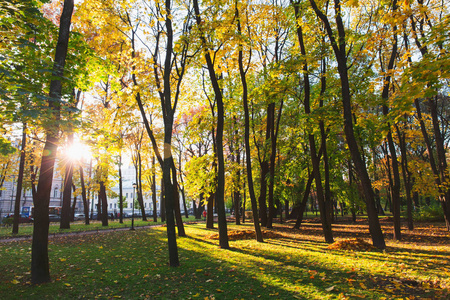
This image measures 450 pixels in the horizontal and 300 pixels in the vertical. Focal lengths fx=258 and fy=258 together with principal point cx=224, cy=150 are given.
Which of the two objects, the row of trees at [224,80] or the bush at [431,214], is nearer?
the row of trees at [224,80]

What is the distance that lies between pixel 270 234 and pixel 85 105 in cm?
1903

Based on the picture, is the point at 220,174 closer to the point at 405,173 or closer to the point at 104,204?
the point at 405,173

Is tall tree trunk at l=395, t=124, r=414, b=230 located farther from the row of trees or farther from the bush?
the bush

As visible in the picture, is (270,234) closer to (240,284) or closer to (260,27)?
(240,284)

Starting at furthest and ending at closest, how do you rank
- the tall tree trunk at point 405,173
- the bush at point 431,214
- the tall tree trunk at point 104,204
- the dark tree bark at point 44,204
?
the tall tree trunk at point 104,204
the bush at point 431,214
the tall tree trunk at point 405,173
the dark tree bark at point 44,204

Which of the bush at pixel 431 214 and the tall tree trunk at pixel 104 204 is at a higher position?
the tall tree trunk at pixel 104 204

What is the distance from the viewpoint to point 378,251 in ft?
25.8

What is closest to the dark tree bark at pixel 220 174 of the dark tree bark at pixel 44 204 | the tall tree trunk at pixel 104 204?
the dark tree bark at pixel 44 204

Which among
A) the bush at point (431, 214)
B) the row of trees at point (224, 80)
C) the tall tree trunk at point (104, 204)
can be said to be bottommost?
the bush at point (431, 214)

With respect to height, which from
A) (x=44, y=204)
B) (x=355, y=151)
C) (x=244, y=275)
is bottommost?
(x=244, y=275)

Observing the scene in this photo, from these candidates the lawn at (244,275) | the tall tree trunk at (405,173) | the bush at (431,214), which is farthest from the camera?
the bush at (431,214)

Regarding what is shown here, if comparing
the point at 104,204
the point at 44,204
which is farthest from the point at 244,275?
the point at 104,204

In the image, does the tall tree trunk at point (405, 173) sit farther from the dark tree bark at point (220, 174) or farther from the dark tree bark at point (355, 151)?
the dark tree bark at point (220, 174)

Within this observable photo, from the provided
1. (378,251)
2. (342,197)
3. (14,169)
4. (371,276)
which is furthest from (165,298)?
(14,169)
